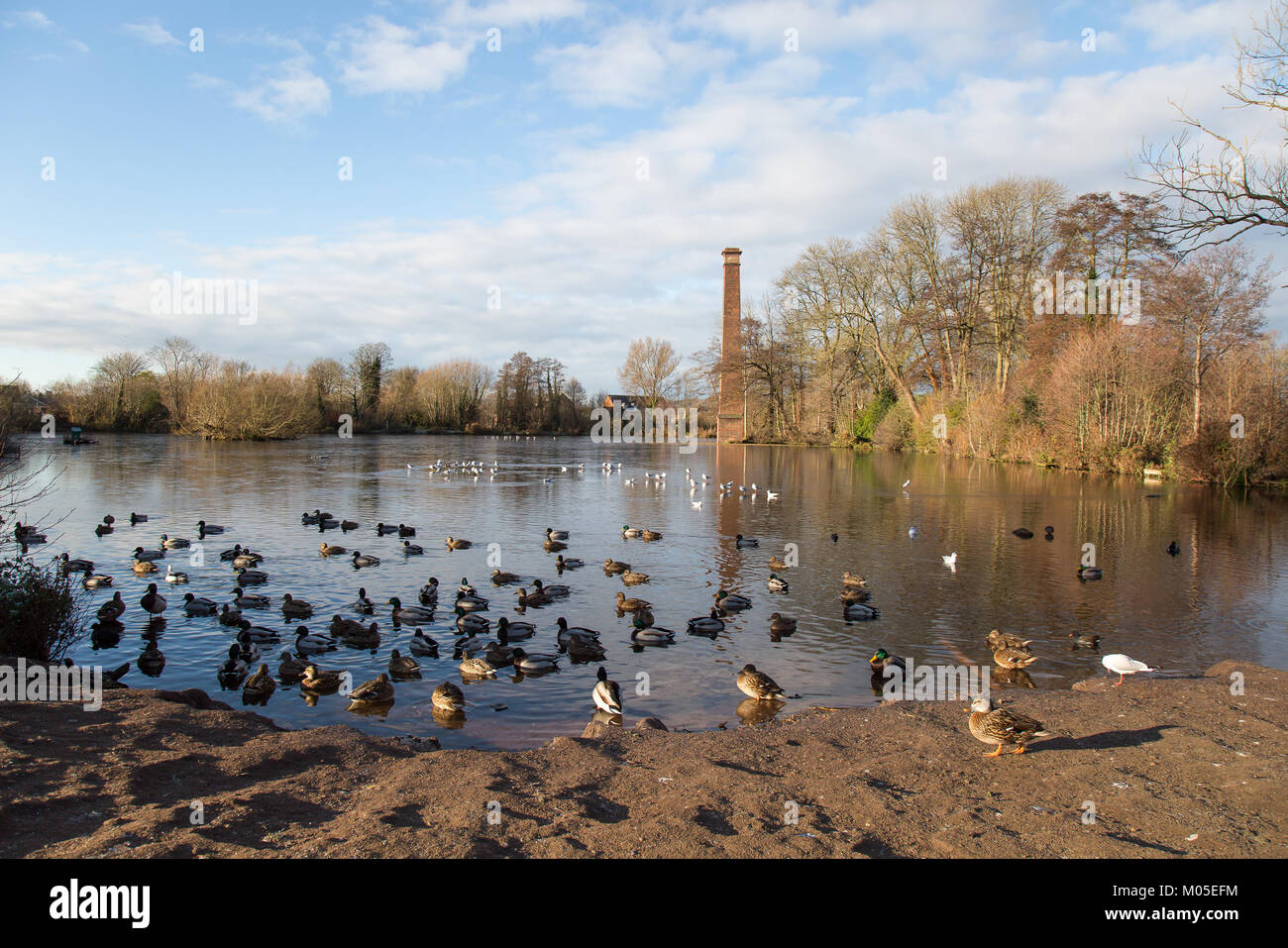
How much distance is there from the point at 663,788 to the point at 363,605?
26.8 feet

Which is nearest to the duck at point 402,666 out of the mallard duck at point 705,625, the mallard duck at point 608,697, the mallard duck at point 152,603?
the mallard duck at point 608,697

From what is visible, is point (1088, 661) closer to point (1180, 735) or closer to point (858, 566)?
point (1180, 735)

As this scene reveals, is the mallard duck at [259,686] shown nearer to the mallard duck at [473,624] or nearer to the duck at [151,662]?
the duck at [151,662]

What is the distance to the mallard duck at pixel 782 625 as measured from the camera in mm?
11688

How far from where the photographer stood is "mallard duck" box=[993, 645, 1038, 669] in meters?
9.86

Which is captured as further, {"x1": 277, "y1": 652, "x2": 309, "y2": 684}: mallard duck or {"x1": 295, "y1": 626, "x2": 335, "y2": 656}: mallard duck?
{"x1": 295, "y1": 626, "x2": 335, "y2": 656}: mallard duck

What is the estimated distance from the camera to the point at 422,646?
1058cm

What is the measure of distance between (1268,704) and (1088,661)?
8.91ft

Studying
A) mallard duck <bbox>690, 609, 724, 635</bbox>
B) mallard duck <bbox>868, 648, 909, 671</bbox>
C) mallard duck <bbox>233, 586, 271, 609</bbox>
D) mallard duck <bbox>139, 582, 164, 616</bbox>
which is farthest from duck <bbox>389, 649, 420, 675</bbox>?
mallard duck <bbox>868, 648, 909, 671</bbox>

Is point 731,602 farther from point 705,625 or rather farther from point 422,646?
point 422,646

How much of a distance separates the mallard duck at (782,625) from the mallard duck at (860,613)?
120cm

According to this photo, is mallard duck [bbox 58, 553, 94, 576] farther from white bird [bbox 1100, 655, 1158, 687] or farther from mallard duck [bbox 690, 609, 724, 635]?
white bird [bbox 1100, 655, 1158, 687]

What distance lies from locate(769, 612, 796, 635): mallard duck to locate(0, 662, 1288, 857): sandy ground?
150 inches
